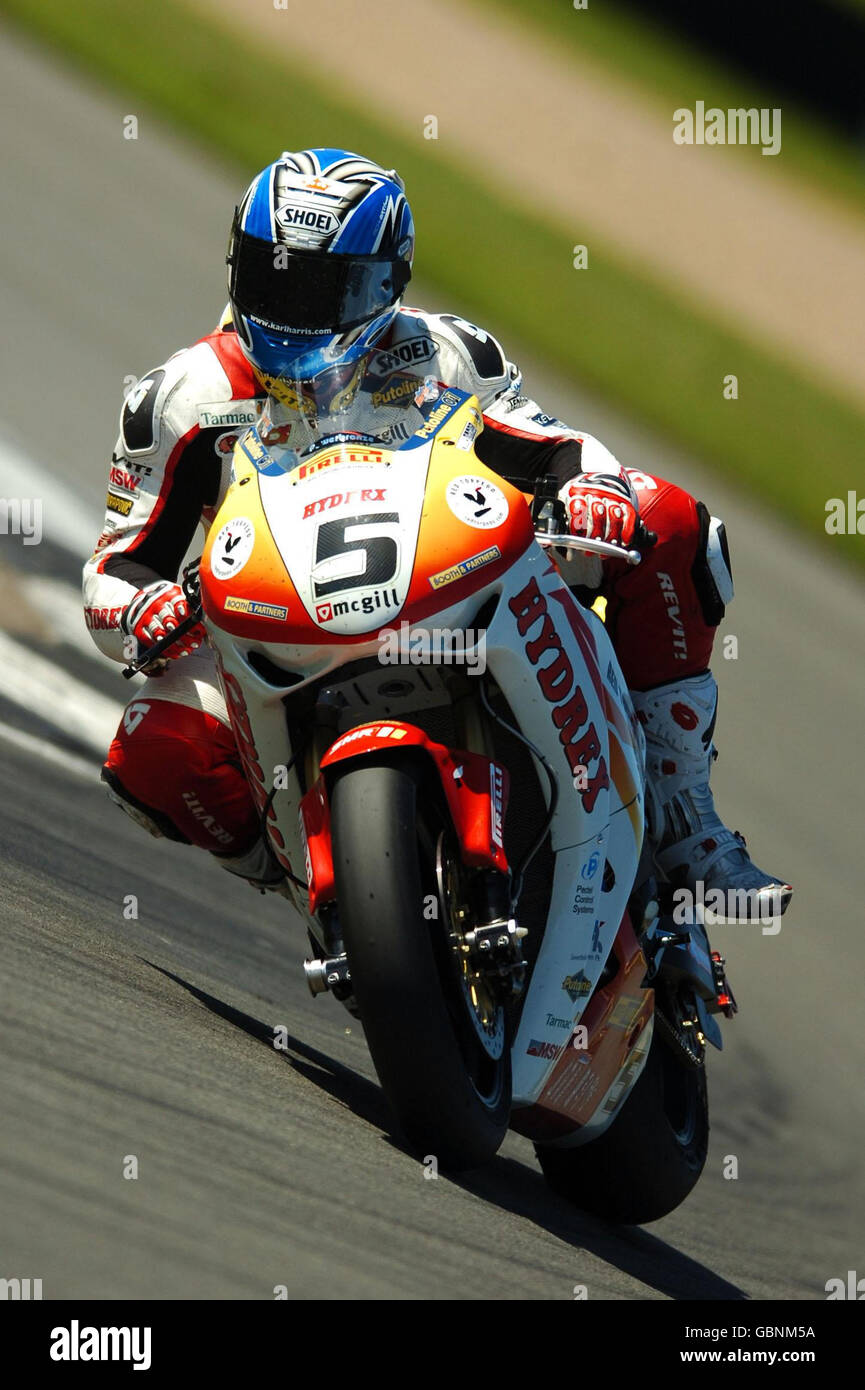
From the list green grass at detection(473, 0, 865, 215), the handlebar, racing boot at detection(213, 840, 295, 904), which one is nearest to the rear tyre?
racing boot at detection(213, 840, 295, 904)

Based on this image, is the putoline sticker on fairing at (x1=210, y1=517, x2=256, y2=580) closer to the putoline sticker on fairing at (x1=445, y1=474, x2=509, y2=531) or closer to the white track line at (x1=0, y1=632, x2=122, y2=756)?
the putoline sticker on fairing at (x1=445, y1=474, x2=509, y2=531)

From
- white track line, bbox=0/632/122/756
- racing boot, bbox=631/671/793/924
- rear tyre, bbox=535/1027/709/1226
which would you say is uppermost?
white track line, bbox=0/632/122/756

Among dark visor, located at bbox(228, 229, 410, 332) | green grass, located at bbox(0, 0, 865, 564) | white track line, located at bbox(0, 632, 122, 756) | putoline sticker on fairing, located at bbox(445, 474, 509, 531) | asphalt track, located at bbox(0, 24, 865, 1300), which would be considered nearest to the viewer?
asphalt track, located at bbox(0, 24, 865, 1300)

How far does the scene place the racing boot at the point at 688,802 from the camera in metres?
5.00

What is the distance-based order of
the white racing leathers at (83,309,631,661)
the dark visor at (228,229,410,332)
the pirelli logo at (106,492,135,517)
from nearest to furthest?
1. the dark visor at (228,229,410,332)
2. the white racing leathers at (83,309,631,661)
3. the pirelli logo at (106,492,135,517)

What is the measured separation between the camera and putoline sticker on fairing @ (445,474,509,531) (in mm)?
3825

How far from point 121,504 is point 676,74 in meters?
17.1

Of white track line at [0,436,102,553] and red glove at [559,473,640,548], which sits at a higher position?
white track line at [0,436,102,553]

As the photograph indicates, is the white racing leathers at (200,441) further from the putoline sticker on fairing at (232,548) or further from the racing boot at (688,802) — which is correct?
the putoline sticker on fairing at (232,548)

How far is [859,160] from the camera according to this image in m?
20.6

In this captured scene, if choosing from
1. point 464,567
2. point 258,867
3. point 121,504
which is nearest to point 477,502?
point 464,567

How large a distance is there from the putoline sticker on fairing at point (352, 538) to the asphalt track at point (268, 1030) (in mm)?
930

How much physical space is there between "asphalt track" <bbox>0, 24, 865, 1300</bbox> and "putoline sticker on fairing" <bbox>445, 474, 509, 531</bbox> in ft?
3.83
